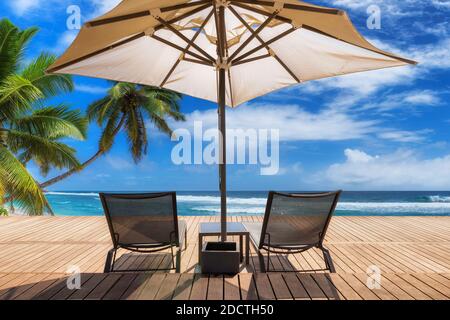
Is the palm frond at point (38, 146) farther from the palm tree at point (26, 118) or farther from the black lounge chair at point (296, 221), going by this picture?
the black lounge chair at point (296, 221)

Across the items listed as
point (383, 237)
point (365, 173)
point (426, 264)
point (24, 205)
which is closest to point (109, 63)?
point (426, 264)

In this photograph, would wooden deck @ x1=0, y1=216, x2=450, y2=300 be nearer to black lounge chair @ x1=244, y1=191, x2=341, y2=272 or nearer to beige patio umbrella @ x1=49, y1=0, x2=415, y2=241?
black lounge chair @ x1=244, y1=191, x2=341, y2=272

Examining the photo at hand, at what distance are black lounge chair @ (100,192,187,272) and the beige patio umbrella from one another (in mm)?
425

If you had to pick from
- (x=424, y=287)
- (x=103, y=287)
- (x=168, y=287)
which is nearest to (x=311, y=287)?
(x=424, y=287)

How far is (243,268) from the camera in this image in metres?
3.02

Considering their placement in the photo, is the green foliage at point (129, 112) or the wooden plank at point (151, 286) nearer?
the wooden plank at point (151, 286)

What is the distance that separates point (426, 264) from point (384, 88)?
34162 mm

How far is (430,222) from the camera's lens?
597 centimetres

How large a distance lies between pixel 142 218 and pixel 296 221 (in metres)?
1.22

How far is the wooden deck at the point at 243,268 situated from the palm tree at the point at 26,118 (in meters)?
1.90

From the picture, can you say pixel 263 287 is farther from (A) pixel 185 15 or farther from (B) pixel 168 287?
(A) pixel 185 15

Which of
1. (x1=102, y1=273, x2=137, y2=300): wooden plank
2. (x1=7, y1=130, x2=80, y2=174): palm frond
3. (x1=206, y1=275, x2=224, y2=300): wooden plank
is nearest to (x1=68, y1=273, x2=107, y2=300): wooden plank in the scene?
(x1=102, y1=273, x2=137, y2=300): wooden plank

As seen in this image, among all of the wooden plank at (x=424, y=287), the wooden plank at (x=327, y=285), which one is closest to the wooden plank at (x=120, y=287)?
the wooden plank at (x=327, y=285)

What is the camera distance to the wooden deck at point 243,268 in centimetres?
183
